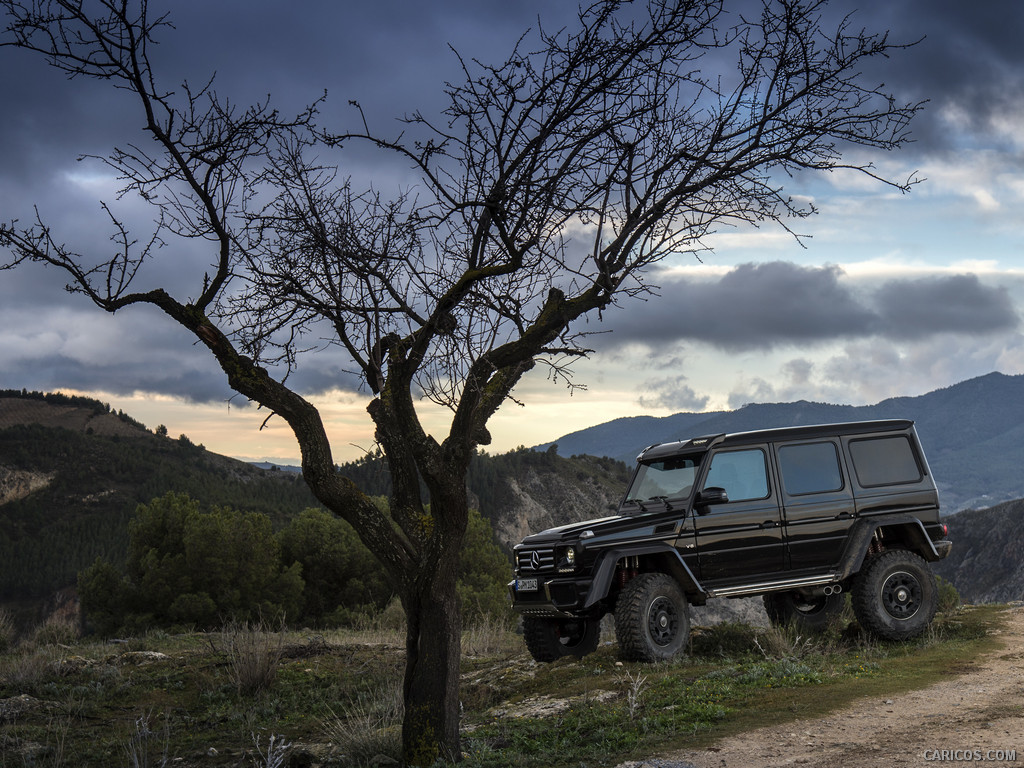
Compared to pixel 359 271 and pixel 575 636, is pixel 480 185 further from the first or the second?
pixel 575 636

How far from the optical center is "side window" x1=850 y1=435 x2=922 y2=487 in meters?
11.0

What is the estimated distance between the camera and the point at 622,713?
24.9ft

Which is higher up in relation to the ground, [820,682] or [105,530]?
[105,530]

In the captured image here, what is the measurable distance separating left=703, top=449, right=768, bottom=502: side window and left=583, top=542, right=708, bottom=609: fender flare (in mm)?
1017

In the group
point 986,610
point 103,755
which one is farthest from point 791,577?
point 103,755

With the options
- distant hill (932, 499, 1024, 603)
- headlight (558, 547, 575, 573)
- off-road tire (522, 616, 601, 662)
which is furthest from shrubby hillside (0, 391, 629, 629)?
headlight (558, 547, 575, 573)

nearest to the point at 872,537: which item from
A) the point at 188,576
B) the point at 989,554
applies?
the point at 188,576

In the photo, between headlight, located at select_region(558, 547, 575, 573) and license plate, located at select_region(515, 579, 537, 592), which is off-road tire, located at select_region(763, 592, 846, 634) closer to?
headlight, located at select_region(558, 547, 575, 573)

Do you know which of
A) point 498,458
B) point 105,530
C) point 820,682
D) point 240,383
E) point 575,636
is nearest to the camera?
point 240,383

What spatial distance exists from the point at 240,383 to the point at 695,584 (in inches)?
218

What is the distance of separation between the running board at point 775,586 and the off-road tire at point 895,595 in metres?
0.42

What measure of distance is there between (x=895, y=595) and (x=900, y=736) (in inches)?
189

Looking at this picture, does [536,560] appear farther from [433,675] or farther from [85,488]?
[85,488]

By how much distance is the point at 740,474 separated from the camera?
10.6m
